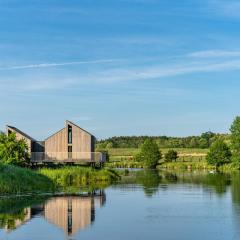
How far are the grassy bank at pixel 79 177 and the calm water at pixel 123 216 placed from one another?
11.4 meters

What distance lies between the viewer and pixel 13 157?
70938 millimetres

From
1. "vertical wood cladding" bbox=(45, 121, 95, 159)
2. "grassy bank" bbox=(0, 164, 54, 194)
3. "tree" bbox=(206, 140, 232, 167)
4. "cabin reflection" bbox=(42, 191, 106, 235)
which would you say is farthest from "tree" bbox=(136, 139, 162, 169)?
"cabin reflection" bbox=(42, 191, 106, 235)

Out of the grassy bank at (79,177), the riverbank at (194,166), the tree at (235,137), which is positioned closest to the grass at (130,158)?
the riverbank at (194,166)

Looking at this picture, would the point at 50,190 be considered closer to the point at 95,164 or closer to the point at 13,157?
the point at 13,157

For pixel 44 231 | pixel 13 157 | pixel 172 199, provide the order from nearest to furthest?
pixel 44 231 → pixel 172 199 → pixel 13 157

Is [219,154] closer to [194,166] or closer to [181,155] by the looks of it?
[194,166]

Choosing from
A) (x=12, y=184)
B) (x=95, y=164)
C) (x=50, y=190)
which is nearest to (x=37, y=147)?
(x=95, y=164)

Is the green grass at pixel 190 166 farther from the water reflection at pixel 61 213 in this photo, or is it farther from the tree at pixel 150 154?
the water reflection at pixel 61 213

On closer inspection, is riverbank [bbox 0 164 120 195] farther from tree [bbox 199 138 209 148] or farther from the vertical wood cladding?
tree [bbox 199 138 209 148]

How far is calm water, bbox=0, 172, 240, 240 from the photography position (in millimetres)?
28453

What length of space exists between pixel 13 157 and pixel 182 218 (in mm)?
40073

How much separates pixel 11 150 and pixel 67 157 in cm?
1010

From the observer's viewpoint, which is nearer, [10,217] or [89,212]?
[10,217]

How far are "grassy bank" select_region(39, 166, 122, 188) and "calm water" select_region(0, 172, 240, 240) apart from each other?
11.4 metres
